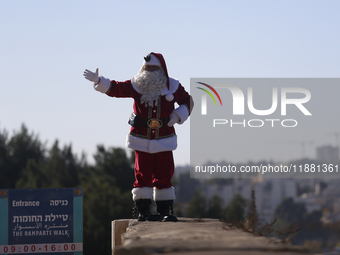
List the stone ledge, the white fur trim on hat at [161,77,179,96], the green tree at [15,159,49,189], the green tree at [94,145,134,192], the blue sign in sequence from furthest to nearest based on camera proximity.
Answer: the green tree at [94,145,134,192]
the green tree at [15,159,49,189]
the blue sign
the white fur trim on hat at [161,77,179,96]
the stone ledge

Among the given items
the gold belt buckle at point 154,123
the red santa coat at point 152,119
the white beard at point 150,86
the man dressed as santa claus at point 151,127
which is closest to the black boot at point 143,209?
the man dressed as santa claus at point 151,127

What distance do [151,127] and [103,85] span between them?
665mm

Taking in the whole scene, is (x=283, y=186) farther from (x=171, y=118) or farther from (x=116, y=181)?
(x=171, y=118)

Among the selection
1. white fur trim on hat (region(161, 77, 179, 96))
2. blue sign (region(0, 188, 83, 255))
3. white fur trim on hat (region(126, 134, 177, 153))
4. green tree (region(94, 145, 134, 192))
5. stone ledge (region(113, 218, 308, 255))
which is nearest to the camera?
stone ledge (region(113, 218, 308, 255))

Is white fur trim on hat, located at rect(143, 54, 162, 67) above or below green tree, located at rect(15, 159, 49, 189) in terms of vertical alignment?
above

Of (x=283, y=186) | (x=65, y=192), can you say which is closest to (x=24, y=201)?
(x=65, y=192)

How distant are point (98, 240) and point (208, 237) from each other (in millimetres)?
28316

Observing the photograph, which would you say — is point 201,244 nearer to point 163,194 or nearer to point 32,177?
point 163,194

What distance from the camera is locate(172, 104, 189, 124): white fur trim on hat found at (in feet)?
20.7

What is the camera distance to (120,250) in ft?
12.3

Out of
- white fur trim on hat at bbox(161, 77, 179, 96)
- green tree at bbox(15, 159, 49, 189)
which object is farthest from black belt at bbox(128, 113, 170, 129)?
green tree at bbox(15, 159, 49, 189)

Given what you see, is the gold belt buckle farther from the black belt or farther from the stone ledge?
the stone ledge

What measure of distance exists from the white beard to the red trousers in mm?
545

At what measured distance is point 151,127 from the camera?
626cm
